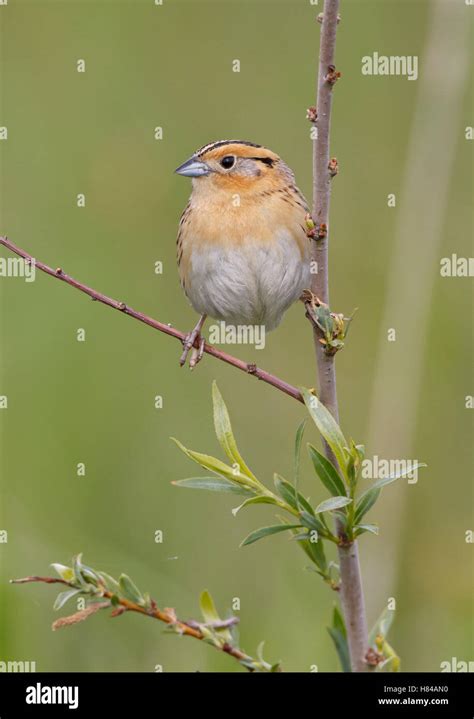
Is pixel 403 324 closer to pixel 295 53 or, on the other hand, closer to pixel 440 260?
pixel 440 260

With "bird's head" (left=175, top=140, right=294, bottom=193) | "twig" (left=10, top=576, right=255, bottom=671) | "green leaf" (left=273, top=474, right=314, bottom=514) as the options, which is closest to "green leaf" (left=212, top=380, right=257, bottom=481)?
"green leaf" (left=273, top=474, right=314, bottom=514)

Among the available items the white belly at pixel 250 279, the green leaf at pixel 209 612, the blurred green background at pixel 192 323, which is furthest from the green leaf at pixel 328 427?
the white belly at pixel 250 279

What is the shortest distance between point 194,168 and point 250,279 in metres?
0.59

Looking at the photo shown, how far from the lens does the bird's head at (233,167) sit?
174 inches

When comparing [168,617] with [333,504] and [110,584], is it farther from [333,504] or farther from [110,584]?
[333,504]

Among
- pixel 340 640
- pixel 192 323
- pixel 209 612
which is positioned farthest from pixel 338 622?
pixel 192 323

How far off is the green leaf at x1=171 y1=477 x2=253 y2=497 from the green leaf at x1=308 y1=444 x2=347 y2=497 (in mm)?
202

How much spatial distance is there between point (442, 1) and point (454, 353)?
1.76 metres

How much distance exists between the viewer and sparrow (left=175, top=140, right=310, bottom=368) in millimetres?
4172

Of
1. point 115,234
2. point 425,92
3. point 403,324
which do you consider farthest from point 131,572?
point 425,92

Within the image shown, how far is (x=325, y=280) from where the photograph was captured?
270 centimetres

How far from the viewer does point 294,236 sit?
423 cm

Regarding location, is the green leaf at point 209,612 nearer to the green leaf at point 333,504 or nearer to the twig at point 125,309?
the green leaf at point 333,504
